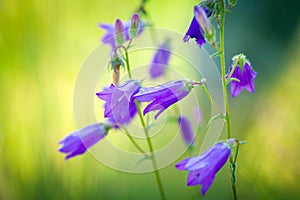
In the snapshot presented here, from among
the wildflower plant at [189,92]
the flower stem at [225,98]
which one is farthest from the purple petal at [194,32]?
the flower stem at [225,98]

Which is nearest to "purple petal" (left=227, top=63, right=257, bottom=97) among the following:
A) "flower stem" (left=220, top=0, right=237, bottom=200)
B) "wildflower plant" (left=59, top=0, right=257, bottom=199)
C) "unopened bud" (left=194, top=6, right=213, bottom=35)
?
"wildflower plant" (left=59, top=0, right=257, bottom=199)

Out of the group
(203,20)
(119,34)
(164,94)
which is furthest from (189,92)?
(119,34)

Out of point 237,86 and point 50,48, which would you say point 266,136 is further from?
point 50,48

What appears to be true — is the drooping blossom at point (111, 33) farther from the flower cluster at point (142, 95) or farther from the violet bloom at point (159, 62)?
the flower cluster at point (142, 95)

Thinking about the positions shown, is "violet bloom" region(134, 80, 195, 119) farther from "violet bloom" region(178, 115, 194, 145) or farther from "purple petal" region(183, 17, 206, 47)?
"violet bloom" region(178, 115, 194, 145)

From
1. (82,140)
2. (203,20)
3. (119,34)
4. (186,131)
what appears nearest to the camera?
(203,20)

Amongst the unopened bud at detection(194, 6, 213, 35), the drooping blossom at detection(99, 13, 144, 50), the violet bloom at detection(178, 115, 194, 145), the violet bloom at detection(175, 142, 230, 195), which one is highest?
the drooping blossom at detection(99, 13, 144, 50)

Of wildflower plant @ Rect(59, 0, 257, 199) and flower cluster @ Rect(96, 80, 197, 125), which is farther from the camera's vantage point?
flower cluster @ Rect(96, 80, 197, 125)

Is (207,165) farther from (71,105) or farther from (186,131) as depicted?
(71,105)
